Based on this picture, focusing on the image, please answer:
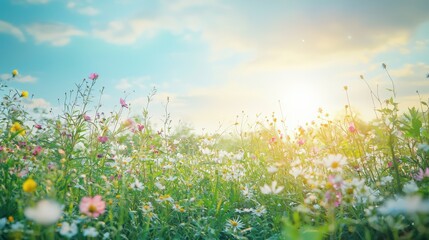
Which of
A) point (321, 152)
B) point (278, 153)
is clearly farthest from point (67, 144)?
point (321, 152)

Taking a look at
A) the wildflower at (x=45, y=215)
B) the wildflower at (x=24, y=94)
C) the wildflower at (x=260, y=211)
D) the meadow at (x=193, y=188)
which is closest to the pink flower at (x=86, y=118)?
the meadow at (x=193, y=188)

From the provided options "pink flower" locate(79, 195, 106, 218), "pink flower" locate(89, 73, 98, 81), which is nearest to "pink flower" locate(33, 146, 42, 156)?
"pink flower" locate(89, 73, 98, 81)

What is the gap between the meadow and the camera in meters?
1.60

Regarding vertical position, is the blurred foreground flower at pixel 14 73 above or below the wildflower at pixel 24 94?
above

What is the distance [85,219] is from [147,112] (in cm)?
159

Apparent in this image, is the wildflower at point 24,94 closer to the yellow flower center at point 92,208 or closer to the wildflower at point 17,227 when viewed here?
the wildflower at point 17,227

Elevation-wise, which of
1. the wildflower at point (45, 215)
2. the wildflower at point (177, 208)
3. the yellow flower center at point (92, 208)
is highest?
the wildflower at point (45, 215)

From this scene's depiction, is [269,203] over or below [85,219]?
below

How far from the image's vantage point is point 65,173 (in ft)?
6.57

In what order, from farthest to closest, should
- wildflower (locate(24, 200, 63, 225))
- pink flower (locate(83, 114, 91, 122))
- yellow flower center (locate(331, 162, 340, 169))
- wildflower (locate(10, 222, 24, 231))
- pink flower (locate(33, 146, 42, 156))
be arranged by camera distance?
1. pink flower (locate(83, 114, 91, 122))
2. pink flower (locate(33, 146, 42, 156))
3. yellow flower center (locate(331, 162, 340, 169))
4. wildflower (locate(10, 222, 24, 231))
5. wildflower (locate(24, 200, 63, 225))

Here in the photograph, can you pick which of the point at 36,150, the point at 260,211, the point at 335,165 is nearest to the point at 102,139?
the point at 36,150

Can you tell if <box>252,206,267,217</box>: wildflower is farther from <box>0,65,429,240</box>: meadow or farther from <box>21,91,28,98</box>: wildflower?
<box>21,91,28,98</box>: wildflower

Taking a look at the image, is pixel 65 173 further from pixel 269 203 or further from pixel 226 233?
pixel 269 203

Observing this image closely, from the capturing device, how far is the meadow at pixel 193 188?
160 cm
